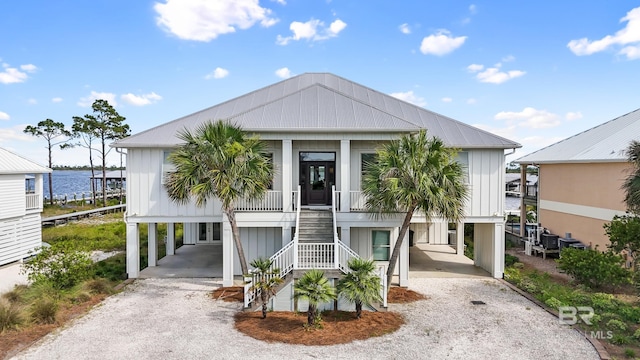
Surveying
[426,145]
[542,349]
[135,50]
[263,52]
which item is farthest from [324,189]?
[135,50]

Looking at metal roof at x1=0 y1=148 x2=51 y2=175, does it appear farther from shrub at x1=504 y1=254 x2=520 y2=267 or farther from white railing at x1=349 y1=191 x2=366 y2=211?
shrub at x1=504 y1=254 x2=520 y2=267

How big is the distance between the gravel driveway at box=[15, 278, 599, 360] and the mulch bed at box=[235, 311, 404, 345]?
0.26m

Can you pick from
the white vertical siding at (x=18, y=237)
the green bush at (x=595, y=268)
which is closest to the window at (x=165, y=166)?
the white vertical siding at (x=18, y=237)

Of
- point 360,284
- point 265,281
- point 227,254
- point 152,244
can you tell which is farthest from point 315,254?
point 152,244

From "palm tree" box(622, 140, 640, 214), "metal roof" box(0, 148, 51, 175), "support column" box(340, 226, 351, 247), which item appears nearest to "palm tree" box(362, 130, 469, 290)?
"support column" box(340, 226, 351, 247)

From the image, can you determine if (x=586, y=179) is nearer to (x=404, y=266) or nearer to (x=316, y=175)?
(x=404, y=266)

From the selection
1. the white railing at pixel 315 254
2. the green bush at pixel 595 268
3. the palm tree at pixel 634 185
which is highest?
the palm tree at pixel 634 185

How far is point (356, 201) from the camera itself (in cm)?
1357

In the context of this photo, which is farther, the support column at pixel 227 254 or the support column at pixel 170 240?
the support column at pixel 170 240

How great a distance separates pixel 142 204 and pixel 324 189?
7.64m

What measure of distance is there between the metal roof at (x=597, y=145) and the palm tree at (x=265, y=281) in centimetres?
1588

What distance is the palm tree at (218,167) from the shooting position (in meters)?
10.5

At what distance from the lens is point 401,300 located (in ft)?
37.4

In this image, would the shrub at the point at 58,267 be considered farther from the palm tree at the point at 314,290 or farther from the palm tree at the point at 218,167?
the palm tree at the point at 314,290
